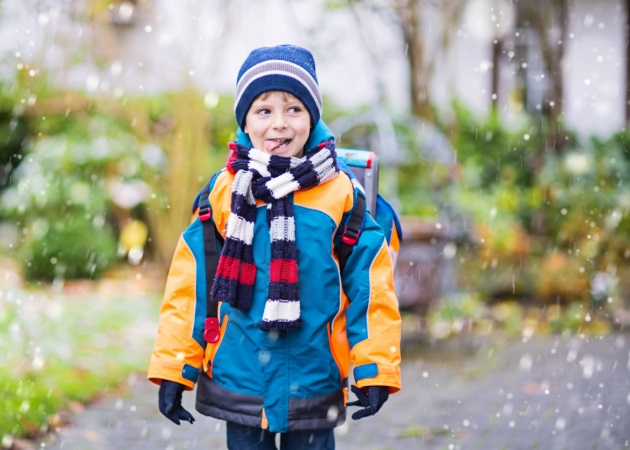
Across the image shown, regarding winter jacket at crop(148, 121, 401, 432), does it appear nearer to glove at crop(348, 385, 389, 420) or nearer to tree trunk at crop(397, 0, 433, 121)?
glove at crop(348, 385, 389, 420)

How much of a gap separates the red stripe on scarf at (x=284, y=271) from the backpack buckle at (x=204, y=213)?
0.30 m

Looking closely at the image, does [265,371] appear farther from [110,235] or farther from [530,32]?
[530,32]

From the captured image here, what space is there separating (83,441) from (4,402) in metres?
0.49

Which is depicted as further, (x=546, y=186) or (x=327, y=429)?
(x=546, y=186)

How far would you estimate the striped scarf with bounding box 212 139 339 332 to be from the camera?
110 inches

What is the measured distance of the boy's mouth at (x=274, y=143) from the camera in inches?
115

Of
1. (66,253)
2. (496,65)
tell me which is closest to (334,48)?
(66,253)

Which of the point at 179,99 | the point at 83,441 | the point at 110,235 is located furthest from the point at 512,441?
the point at 110,235

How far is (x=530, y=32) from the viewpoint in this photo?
14.3m

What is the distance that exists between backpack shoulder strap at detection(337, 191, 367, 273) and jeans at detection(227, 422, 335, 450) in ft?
1.82

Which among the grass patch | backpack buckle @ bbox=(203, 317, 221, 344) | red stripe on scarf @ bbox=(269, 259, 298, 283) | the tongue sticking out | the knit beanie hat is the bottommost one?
the grass patch

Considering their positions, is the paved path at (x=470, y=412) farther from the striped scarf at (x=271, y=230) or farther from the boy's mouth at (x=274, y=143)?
the boy's mouth at (x=274, y=143)

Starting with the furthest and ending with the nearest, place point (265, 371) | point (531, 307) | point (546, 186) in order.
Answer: point (546, 186)
point (531, 307)
point (265, 371)

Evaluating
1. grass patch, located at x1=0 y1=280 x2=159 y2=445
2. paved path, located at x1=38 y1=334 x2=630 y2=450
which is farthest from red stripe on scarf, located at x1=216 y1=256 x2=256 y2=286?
grass patch, located at x1=0 y1=280 x2=159 y2=445
